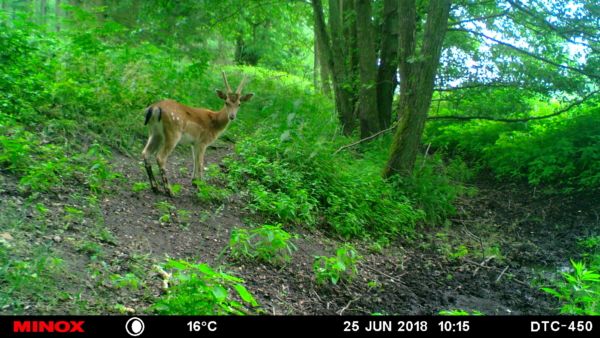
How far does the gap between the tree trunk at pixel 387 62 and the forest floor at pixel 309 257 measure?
142 inches

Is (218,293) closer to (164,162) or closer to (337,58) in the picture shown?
(164,162)

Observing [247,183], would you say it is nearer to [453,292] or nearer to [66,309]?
[453,292]

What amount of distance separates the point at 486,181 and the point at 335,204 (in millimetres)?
5553

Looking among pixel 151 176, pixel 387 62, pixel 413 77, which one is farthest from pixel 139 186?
pixel 387 62

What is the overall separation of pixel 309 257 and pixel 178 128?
2.79 m

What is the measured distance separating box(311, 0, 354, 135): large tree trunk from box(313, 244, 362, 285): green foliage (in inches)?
282

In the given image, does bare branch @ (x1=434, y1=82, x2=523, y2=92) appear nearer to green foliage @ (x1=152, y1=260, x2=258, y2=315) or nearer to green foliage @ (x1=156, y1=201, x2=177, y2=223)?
green foliage @ (x1=156, y1=201, x2=177, y2=223)

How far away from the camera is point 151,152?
8367 millimetres

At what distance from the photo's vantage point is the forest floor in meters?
Answer: 5.12

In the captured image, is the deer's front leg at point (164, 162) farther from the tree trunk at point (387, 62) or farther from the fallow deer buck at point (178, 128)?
the tree trunk at point (387, 62)
